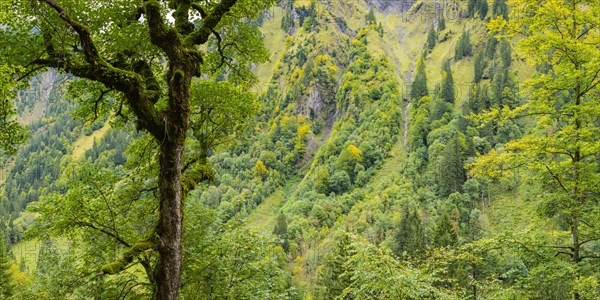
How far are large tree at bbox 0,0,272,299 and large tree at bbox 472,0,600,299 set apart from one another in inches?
386

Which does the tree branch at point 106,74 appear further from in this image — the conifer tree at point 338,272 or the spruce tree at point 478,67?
the spruce tree at point 478,67

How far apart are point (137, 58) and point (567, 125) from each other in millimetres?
13077

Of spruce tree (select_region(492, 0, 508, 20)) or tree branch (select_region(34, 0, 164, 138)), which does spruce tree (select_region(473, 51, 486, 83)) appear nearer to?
spruce tree (select_region(492, 0, 508, 20))

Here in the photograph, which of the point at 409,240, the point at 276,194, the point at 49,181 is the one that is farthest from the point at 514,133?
the point at 49,181

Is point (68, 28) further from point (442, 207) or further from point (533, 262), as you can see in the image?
point (442, 207)

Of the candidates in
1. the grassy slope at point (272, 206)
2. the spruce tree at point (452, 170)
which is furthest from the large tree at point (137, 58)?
the grassy slope at point (272, 206)

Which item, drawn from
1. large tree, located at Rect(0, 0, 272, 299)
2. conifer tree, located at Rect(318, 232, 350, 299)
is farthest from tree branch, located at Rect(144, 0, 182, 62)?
conifer tree, located at Rect(318, 232, 350, 299)

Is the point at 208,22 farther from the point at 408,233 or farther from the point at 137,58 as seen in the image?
the point at 408,233

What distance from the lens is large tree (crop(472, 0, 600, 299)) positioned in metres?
11.4

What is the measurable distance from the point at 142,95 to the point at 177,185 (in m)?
1.66

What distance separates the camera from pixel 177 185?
21.8 ft

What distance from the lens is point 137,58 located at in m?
7.88

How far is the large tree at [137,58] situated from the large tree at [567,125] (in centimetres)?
Answer: 979

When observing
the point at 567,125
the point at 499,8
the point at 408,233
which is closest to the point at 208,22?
the point at 567,125
